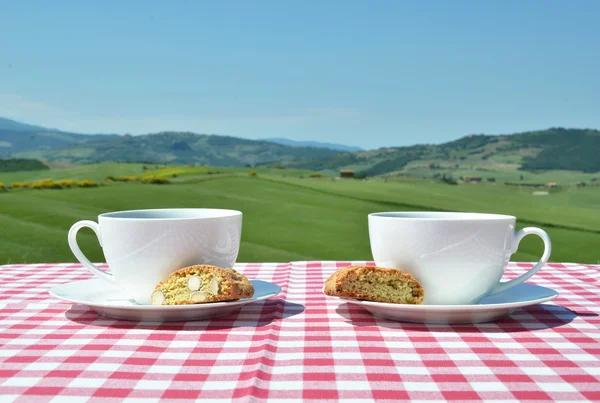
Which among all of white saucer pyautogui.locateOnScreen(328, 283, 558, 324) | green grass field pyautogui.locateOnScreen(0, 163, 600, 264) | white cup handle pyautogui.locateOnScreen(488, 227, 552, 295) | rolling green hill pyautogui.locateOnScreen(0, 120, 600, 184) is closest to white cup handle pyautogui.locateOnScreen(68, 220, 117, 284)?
white saucer pyautogui.locateOnScreen(328, 283, 558, 324)

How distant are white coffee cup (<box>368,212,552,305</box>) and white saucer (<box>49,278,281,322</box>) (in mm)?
259

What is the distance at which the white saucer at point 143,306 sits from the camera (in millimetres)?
1011

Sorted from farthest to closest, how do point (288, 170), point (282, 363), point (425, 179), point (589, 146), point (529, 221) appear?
point (589, 146), point (288, 170), point (425, 179), point (529, 221), point (282, 363)

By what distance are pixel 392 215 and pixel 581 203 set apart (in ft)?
25.5

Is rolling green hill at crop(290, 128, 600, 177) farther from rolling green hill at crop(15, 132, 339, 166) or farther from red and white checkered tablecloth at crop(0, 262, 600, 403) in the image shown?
red and white checkered tablecloth at crop(0, 262, 600, 403)

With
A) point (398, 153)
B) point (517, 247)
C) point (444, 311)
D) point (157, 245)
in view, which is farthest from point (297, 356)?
point (398, 153)

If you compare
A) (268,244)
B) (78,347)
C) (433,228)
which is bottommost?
(268,244)

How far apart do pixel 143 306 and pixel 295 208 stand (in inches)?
191

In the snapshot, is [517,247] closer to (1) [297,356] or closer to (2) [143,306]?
(1) [297,356]

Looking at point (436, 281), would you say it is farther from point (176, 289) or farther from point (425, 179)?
point (425, 179)

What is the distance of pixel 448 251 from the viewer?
1054mm

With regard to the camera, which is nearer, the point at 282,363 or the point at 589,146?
the point at 282,363

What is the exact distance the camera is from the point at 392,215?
1195 mm

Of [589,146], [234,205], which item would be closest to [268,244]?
[234,205]
